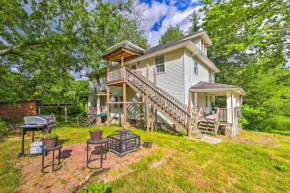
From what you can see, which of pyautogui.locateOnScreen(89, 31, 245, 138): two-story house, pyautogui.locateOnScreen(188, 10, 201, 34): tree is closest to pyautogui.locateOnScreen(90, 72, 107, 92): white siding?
pyautogui.locateOnScreen(89, 31, 245, 138): two-story house

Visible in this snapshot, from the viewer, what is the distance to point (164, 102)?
7.95m

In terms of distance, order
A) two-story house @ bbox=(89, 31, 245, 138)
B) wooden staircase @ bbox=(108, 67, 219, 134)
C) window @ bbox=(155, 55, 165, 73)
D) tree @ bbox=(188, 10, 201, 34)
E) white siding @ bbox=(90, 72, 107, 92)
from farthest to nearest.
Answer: tree @ bbox=(188, 10, 201, 34), white siding @ bbox=(90, 72, 107, 92), window @ bbox=(155, 55, 165, 73), two-story house @ bbox=(89, 31, 245, 138), wooden staircase @ bbox=(108, 67, 219, 134)

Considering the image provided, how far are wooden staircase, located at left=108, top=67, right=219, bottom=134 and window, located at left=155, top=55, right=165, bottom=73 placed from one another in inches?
67.8

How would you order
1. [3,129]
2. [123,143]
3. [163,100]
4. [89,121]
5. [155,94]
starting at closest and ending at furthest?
[123,143], [3,129], [163,100], [155,94], [89,121]

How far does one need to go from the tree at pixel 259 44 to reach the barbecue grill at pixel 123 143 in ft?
29.4

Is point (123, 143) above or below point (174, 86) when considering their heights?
below

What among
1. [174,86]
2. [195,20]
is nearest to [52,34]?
[174,86]

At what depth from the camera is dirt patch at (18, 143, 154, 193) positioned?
8.95ft

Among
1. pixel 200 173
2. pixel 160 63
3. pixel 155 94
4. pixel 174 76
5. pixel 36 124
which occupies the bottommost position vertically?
pixel 200 173

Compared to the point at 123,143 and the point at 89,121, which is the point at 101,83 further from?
the point at 123,143

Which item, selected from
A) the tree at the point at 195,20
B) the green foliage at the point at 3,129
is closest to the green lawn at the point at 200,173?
the green foliage at the point at 3,129

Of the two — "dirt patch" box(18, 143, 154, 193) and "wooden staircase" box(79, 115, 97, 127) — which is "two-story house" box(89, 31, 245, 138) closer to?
"dirt patch" box(18, 143, 154, 193)

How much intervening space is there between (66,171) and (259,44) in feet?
40.2

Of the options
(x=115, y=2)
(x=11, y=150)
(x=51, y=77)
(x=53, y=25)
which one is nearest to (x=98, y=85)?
(x=51, y=77)
